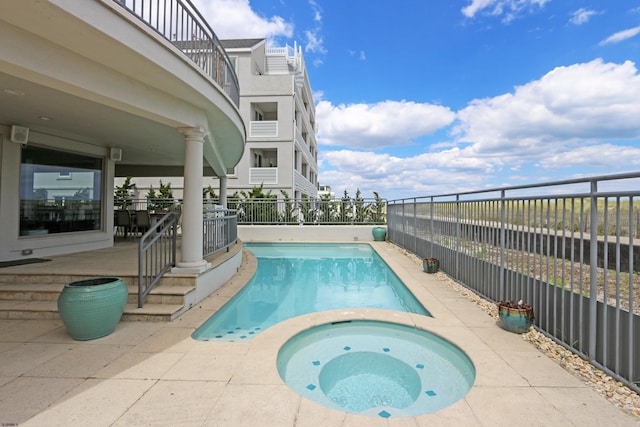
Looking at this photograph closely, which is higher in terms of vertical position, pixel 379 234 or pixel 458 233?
pixel 458 233

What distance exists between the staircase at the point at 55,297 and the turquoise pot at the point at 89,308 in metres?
0.63

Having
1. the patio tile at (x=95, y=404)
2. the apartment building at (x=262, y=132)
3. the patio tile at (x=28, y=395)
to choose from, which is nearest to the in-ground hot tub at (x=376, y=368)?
the patio tile at (x=95, y=404)

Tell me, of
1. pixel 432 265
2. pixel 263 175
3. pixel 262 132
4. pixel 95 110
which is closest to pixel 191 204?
pixel 95 110

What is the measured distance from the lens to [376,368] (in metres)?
3.26

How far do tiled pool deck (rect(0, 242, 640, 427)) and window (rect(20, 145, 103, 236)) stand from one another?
337 cm

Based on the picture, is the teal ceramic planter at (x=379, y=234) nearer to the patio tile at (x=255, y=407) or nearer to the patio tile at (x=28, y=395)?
the patio tile at (x=255, y=407)

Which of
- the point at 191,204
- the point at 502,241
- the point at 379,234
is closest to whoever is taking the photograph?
the point at 502,241

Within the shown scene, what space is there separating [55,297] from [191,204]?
229 centimetres

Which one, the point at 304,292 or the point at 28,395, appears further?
the point at 304,292

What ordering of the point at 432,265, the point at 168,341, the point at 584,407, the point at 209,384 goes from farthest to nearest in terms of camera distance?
1. the point at 432,265
2. the point at 168,341
3. the point at 209,384
4. the point at 584,407

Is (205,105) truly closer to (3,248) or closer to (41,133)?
(41,133)

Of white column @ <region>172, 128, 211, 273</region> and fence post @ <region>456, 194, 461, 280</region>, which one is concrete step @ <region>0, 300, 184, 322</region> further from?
fence post @ <region>456, 194, 461, 280</region>

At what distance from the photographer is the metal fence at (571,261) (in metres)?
2.48

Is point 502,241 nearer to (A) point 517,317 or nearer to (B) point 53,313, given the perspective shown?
(A) point 517,317
